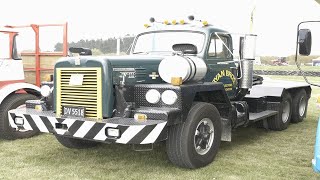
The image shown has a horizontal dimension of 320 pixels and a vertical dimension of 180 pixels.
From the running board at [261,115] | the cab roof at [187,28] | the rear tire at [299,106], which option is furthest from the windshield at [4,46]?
the rear tire at [299,106]

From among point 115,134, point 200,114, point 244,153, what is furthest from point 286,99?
point 115,134

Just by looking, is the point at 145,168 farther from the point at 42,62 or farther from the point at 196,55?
the point at 42,62

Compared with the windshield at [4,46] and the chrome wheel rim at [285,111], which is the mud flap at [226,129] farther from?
the windshield at [4,46]

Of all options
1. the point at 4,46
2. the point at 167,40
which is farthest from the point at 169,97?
the point at 4,46

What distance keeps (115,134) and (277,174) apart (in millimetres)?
2074

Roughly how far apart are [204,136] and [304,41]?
191 centimetres

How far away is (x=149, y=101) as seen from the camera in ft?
15.7

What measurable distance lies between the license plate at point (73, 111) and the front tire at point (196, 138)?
1.11 meters

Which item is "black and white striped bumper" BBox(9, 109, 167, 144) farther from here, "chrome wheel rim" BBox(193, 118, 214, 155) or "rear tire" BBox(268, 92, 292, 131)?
"rear tire" BBox(268, 92, 292, 131)

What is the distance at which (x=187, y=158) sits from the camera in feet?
15.8

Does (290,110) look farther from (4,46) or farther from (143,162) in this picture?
(4,46)

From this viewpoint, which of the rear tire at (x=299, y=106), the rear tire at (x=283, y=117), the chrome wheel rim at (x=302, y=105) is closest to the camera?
the rear tire at (x=283, y=117)

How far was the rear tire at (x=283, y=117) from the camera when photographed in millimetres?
7809

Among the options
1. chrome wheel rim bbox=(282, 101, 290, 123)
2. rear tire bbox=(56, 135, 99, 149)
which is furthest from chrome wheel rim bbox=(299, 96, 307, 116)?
rear tire bbox=(56, 135, 99, 149)
